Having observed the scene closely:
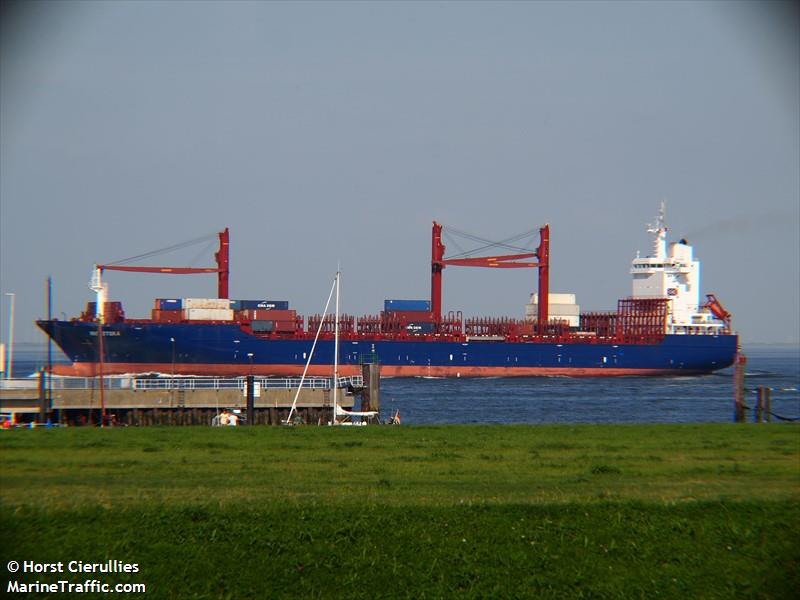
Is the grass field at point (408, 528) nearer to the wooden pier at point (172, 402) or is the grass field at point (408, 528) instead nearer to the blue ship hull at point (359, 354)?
the wooden pier at point (172, 402)

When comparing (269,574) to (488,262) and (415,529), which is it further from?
(488,262)

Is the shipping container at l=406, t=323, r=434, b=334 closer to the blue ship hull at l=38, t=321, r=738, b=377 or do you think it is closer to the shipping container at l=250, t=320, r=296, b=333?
the blue ship hull at l=38, t=321, r=738, b=377

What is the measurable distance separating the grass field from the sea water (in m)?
14.8

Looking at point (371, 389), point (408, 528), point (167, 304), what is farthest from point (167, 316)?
point (408, 528)

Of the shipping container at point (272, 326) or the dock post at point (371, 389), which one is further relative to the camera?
the shipping container at point (272, 326)

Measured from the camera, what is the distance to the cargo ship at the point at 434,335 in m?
49.9

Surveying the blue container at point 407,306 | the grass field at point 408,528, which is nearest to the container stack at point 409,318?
the blue container at point 407,306

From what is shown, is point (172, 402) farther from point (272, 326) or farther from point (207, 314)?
point (272, 326)

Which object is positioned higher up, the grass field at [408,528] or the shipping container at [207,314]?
the shipping container at [207,314]

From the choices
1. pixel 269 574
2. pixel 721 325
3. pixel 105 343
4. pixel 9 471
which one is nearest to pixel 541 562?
pixel 269 574

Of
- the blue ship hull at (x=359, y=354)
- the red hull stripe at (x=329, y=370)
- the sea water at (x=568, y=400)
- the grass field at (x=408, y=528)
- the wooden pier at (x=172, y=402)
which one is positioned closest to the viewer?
the grass field at (x=408, y=528)

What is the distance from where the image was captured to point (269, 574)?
7.43 meters

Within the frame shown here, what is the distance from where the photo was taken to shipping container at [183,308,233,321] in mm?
51219

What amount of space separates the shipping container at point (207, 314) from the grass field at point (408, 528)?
135 feet
